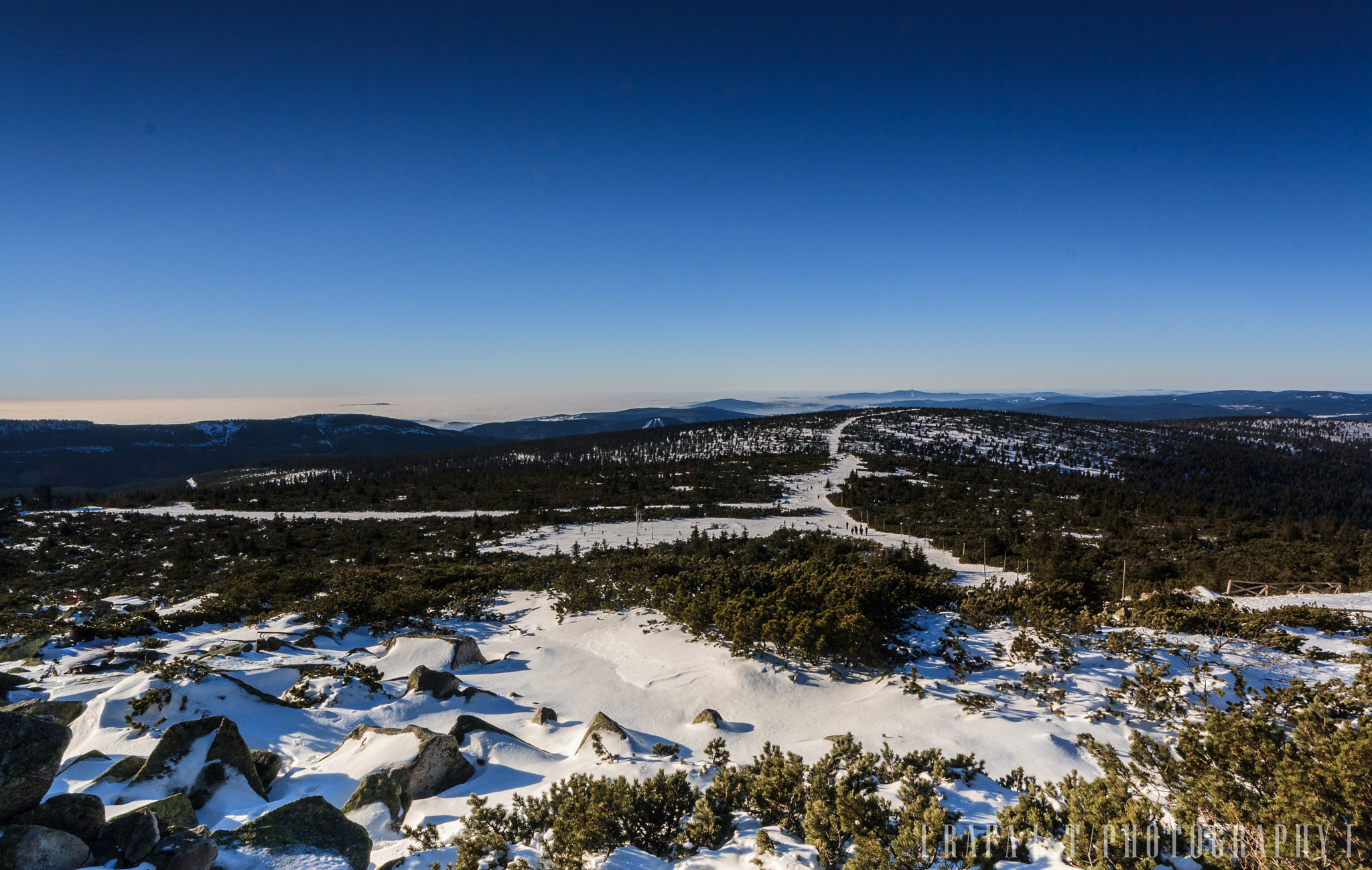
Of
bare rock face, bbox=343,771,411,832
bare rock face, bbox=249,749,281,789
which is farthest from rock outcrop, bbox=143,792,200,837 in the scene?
bare rock face, bbox=249,749,281,789

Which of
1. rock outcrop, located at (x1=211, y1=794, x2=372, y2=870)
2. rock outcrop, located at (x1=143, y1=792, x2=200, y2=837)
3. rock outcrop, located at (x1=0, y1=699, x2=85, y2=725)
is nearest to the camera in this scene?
rock outcrop, located at (x1=211, y1=794, x2=372, y2=870)

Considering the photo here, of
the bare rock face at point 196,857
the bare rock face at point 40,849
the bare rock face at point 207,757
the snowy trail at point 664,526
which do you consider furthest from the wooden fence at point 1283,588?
the bare rock face at point 40,849

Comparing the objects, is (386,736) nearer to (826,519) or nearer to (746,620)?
(746,620)

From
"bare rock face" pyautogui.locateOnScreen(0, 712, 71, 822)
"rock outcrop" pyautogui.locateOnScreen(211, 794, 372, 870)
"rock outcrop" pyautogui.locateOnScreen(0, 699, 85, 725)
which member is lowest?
"rock outcrop" pyautogui.locateOnScreen(211, 794, 372, 870)

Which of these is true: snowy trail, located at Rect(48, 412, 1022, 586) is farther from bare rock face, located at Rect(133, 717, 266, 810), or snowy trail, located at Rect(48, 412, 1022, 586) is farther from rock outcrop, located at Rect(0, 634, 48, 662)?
bare rock face, located at Rect(133, 717, 266, 810)

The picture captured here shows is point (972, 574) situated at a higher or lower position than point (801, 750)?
lower

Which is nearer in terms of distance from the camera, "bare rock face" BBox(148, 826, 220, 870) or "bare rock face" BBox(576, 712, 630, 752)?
"bare rock face" BBox(148, 826, 220, 870)

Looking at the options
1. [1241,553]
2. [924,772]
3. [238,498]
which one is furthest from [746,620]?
[238,498]
